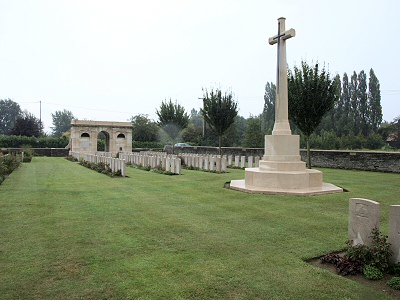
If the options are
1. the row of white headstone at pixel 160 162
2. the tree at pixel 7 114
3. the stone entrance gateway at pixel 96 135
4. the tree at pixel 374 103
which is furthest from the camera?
the tree at pixel 7 114

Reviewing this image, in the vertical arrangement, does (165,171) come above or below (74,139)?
below

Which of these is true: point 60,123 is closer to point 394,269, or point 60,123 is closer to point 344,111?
point 344,111

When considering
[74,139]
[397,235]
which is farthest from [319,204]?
[74,139]

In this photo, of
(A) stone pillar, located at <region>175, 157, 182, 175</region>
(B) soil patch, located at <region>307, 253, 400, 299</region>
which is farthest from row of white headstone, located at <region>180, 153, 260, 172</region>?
(B) soil patch, located at <region>307, 253, 400, 299</region>

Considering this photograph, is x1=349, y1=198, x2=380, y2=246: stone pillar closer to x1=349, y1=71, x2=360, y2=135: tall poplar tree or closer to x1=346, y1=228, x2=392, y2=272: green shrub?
x1=346, y1=228, x2=392, y2=272: green shrub

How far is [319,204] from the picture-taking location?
23.2 feet

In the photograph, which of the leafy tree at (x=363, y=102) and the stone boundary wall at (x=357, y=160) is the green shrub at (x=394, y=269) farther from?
the leafy tree at (x=363, y=102)

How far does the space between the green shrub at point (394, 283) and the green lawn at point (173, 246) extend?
240 mm

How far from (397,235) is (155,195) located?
19.6 feet

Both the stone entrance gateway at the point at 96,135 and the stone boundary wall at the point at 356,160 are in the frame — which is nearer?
the stone boundary wall at the point at 356,160

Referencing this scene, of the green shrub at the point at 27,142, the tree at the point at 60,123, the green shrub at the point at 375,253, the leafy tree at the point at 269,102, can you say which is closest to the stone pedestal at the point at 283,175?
the green shrub at the point at 375,253

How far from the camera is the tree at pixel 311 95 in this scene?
13594mm

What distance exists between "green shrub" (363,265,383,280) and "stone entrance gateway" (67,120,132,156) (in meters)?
28.6

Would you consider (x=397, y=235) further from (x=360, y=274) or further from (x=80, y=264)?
(x=80, y=264)
